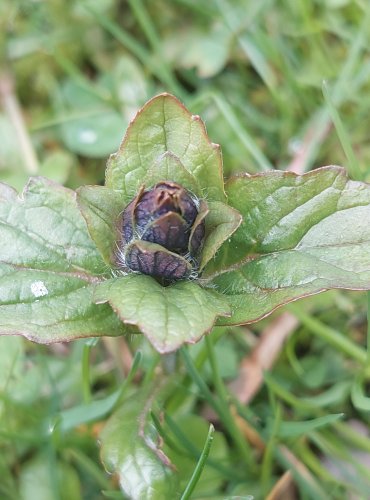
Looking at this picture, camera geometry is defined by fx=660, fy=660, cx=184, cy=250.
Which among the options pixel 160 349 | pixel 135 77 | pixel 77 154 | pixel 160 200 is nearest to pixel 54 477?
pixel 160 349

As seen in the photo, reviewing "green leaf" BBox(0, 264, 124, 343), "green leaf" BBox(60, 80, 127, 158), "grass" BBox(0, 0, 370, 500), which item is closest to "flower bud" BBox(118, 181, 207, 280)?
"green leaf" BBox(0, 264, 124, 343)

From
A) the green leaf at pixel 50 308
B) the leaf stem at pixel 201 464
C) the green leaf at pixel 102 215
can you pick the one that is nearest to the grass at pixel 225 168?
the leaf stem at pixel 201 464

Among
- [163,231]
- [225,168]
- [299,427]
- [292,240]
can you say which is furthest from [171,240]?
[225,168]

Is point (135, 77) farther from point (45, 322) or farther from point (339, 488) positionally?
point (339, 488)

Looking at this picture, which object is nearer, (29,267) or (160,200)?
(160,200)

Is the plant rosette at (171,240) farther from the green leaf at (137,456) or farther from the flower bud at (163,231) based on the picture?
the green leaf at (137,456)

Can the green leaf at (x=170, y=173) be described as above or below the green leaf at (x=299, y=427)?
above
